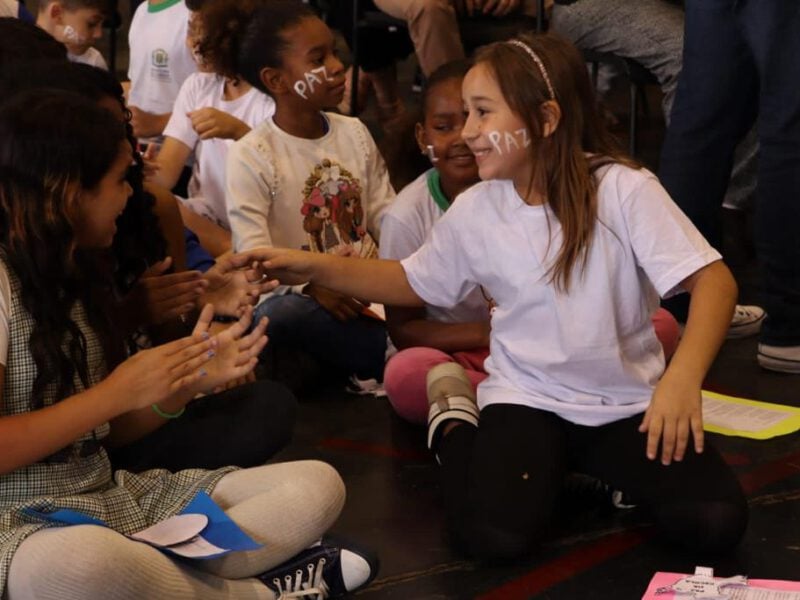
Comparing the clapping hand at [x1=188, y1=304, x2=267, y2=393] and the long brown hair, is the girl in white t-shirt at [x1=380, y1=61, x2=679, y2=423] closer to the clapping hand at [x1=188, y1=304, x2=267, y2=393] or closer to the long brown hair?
the long brown hair

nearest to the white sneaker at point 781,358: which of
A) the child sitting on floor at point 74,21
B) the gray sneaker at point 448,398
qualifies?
the gray sneaker at point 448,398

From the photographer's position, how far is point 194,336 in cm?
178

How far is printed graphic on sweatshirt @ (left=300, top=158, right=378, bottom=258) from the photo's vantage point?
9.28 feet

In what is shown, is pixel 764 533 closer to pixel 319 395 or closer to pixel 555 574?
pixel 555 574

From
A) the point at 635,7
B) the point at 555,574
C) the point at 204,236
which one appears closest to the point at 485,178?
the point at 555,574

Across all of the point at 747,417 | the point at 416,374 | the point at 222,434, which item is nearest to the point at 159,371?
the point at 222,434

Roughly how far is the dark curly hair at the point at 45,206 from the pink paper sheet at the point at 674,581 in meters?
0.85

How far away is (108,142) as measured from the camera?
1.75 meters

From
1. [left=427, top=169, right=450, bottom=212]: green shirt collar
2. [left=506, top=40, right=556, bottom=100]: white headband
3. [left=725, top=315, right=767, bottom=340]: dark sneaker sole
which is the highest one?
[left=506, top=40, right=556, bottom=100]: white headband

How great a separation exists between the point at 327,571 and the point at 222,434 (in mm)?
305

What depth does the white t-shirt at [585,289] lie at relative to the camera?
81.0 inches

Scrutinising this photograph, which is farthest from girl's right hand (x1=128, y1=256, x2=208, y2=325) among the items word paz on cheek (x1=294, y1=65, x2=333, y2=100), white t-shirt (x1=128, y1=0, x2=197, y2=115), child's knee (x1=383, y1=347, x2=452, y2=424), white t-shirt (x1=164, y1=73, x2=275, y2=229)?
white t-shirt (x1=128, y1=0, x2=197, y2=115)

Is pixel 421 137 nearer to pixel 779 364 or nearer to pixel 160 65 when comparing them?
pixel 779 364

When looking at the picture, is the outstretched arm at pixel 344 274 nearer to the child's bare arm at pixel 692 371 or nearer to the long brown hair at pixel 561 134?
the long brown hair at pixel 561 134
